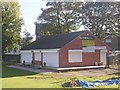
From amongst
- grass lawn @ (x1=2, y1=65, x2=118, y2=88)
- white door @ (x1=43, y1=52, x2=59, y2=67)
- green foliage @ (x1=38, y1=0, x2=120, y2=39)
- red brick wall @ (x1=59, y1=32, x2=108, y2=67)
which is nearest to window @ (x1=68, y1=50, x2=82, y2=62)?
red brick wall @ (x1=59, y1=32, x2=108, y2=67)

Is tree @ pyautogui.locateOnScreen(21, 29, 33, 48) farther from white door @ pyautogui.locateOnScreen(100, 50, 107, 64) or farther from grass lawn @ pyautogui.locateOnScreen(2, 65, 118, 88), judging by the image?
grass lawn @ pyautogui.locateOnScreen(2, 65, 118, 88)

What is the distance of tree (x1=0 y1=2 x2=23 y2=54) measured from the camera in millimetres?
45500

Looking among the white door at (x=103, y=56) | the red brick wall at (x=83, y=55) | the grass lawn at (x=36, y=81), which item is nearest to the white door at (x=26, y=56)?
the red brick wall at (x=83, y=55)

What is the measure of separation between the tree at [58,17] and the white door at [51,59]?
17.9m

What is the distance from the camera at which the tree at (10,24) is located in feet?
149

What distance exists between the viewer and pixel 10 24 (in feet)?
151

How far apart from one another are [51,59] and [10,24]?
1577cm

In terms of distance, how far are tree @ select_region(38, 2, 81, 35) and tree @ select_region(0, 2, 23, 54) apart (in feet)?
21.0

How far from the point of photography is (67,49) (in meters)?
31.9

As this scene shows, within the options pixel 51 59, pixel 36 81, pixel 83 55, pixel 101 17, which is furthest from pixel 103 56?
pixel 101 17

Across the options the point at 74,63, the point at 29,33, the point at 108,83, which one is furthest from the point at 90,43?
the point at 29,33

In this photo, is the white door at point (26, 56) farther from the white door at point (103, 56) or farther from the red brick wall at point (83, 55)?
the white door at point (103, 56)

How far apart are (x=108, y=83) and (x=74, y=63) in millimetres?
13680

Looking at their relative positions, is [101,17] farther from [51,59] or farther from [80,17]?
[51,59]
